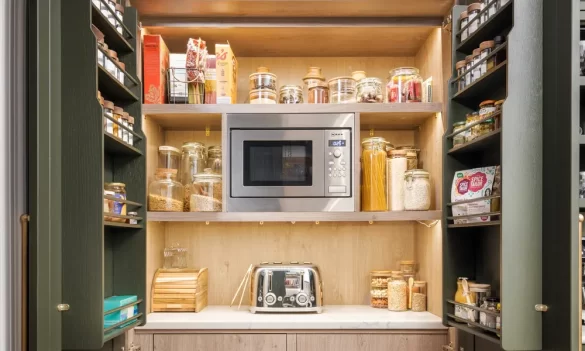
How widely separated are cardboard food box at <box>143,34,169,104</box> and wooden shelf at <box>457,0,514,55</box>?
1.20m

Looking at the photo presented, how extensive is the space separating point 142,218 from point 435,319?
120cm

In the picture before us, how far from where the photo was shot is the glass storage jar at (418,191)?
2.47 metres

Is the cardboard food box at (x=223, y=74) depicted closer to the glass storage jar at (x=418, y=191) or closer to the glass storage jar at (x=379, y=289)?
the glass storage jar at (x=418, y=191)

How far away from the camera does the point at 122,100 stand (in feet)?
7.40

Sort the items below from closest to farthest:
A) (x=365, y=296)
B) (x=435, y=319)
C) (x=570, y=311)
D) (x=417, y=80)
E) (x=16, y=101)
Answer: (x=570, y=311) → (x=16, y=101) → (x=435, y=319) → (x=417, y=80) → (x=365, y=296)

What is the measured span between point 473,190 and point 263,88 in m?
1.01

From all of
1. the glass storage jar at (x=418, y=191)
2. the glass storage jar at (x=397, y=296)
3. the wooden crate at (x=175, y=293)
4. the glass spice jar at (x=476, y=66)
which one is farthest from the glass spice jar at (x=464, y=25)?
the wooden crate at (x=175, y=293)

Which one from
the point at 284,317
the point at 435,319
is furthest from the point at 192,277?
the point at 435,319

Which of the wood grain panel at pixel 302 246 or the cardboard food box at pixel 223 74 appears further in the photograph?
the wood grain panel at pixel 302 246

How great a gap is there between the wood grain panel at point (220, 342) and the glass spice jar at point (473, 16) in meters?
1.33

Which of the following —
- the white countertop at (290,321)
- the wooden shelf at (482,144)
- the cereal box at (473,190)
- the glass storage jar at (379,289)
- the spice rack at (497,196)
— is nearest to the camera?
the spice rack at (497,196)

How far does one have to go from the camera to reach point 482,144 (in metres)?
1.95

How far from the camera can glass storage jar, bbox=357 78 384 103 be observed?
2.52m

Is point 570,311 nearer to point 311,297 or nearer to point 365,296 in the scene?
point 311,297
